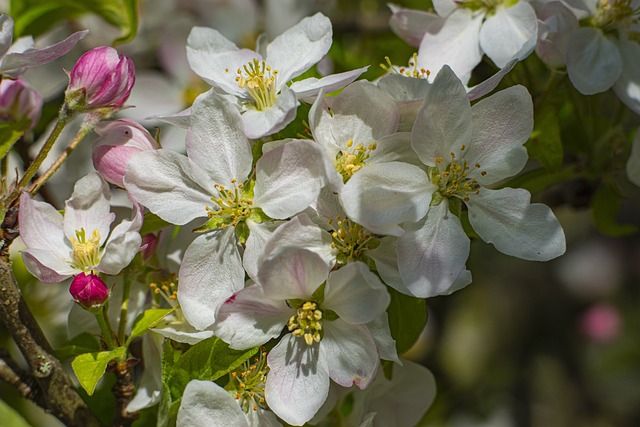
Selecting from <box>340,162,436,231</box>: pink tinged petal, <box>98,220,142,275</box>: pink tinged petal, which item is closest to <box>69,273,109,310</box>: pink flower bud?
<box>98,220,142,275</box>: pink tinged petal

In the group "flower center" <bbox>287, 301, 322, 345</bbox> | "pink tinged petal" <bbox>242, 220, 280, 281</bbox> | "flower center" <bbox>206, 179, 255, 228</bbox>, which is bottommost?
"flower center" <bbox>287, 301, 322, 345</bbox>

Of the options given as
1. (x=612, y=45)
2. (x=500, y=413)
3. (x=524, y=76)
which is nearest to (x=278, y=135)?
(x=524, y=76)

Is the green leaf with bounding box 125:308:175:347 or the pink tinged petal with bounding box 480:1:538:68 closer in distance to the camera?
the green leaf with bounding box 125:308:175:347

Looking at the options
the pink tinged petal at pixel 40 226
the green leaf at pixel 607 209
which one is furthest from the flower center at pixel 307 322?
the green leaf at pixel 607 209

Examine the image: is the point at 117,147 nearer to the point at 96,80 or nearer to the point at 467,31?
the point at 96,80

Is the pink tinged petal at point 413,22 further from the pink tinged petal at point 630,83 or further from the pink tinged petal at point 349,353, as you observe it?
the pink tinged petal at point 349,353

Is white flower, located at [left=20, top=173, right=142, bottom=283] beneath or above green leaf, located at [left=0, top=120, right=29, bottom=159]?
beneath

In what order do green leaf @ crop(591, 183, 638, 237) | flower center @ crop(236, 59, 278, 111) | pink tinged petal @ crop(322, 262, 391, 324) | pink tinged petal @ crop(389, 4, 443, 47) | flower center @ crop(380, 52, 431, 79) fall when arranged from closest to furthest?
pink tinged petal @ crop(322, 262, 391, 324)
flower center @ crop(236, 59, 278, 111)
flower center @ crop(380, 52, 431, 79)
pink tinged petal @ crop(389, 4, 443, 47)
green leaf @ crop(591, 183, 638, 237)

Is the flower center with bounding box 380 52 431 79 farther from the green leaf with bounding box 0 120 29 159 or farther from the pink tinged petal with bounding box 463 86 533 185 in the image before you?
the green leaf with bounding box 0 120 29 159
